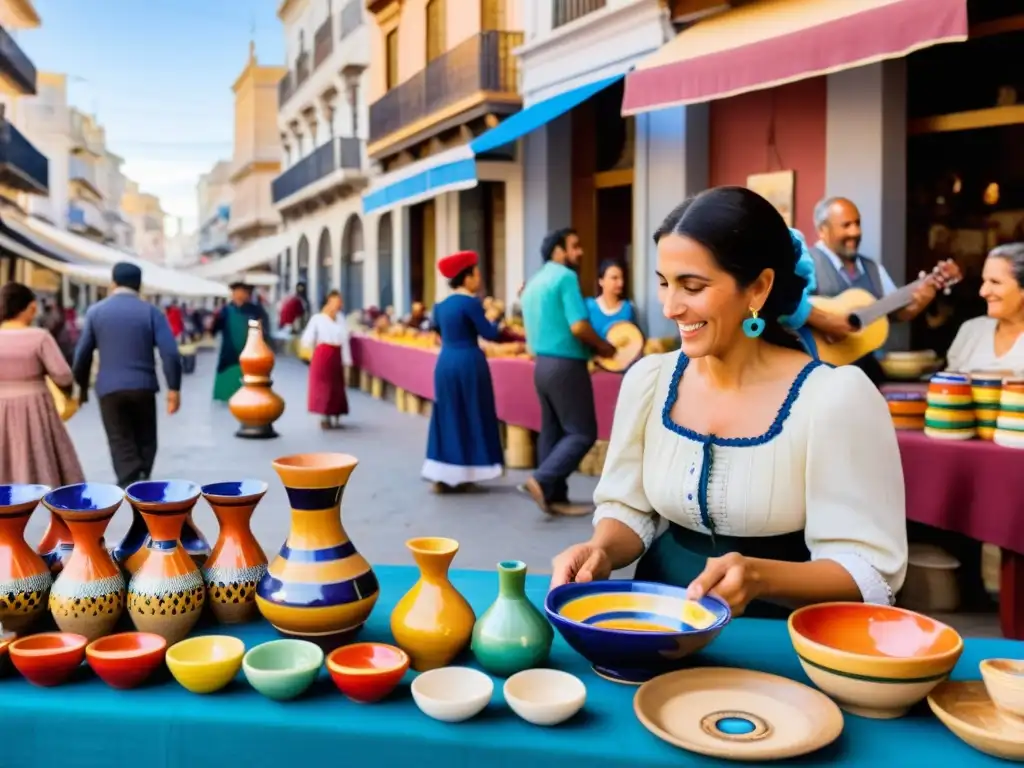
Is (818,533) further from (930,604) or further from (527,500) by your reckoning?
(527,500)

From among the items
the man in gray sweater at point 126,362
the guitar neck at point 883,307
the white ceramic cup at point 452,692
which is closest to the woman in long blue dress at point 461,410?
the man in gray sweater at point 126,362

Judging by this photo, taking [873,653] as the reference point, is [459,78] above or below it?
above

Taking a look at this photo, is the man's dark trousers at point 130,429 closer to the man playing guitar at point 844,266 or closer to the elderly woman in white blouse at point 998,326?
the man playing guitar at point 844,266

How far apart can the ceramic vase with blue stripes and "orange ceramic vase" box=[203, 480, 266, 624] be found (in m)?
0.07

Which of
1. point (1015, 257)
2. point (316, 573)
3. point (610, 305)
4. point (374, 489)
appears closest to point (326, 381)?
point (374, 489)

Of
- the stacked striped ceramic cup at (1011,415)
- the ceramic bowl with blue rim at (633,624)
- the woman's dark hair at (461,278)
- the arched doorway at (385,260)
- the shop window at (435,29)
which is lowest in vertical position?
the ceramic bowl with blue rim at (633,624)

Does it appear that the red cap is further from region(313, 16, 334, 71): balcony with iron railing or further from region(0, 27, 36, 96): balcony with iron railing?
region(313, 16, 334, 71): balcony with iron railing

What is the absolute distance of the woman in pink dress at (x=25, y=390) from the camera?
205 inches

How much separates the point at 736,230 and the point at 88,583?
4.19ft

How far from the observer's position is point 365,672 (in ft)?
4.82

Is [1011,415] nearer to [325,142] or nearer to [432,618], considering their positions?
[432,618]

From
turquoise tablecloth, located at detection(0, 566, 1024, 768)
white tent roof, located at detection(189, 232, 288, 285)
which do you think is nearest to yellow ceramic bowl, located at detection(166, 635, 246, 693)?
turquoise tablecloth, located at detection(0, 566, 1024, 768)

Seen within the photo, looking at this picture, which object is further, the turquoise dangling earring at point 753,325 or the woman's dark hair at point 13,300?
the woman's dark hair at point 13,300

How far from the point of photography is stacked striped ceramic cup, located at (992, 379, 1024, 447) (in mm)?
3461
